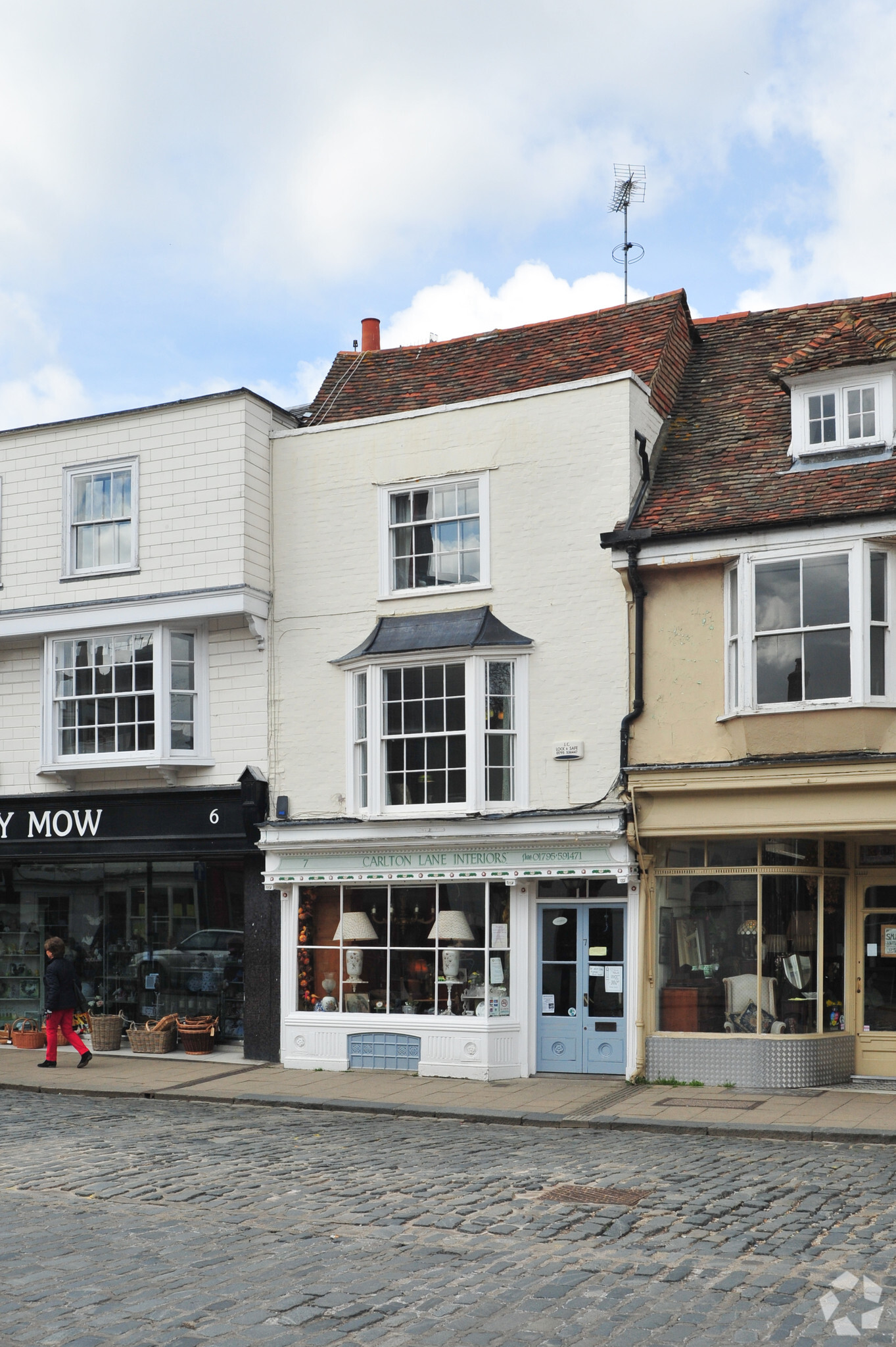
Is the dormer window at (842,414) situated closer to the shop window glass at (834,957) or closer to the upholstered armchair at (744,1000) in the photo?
the shop window glass at (834,957)

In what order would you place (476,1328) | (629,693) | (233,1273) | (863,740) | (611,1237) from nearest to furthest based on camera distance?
(476,1328), (233,1273), (611,1237), (863,740), (629,693)

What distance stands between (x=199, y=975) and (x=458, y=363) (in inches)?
365

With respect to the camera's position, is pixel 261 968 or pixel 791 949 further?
pixel 261 968

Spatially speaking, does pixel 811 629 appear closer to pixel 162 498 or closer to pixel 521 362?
pixel 521 362

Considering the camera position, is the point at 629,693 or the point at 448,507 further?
the point at 448,507

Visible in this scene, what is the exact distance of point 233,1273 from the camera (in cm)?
763

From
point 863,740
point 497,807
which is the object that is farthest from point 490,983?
point 863,740

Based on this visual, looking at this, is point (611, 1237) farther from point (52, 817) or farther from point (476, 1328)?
point (52, 817)

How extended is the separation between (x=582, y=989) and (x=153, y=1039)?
6.02 metres

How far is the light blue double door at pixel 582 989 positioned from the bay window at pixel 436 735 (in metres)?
1.67

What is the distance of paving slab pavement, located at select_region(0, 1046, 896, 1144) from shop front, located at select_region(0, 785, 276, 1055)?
1.13 meters

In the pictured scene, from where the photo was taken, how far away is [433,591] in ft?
57.4

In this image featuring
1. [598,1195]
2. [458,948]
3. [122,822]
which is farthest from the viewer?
[122,822]

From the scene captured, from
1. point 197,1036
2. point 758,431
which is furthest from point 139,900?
point 758,431
